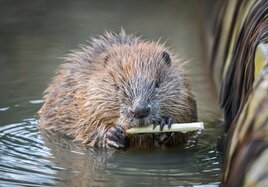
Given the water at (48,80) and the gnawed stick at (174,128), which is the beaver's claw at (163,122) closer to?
the gnawed stick at (174,128)

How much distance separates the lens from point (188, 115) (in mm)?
4660

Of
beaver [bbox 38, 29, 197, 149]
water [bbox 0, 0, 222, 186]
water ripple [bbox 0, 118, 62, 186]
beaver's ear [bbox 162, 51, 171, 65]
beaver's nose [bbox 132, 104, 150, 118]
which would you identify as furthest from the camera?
beaver's ear [bbox 162, 51, 171, 65]

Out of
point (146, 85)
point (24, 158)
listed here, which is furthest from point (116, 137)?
point (24, 158)

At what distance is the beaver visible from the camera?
438 centimetres

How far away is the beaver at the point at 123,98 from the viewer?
438 cm

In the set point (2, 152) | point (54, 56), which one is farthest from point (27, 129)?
point (54, 56)

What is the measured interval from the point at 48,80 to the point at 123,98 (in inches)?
78.9

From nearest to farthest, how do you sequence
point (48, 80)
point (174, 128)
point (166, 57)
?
point (174, 128) < point (166, 57) < point (48, 80)

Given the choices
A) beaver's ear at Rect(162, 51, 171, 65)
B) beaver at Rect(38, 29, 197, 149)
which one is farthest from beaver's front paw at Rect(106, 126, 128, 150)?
beaver's ear at Rect(162, 51, 171, 65)

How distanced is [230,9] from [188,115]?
1701mm

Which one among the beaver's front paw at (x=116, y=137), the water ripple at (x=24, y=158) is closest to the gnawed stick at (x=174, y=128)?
the beaver's front paw at (x=116, y=137)

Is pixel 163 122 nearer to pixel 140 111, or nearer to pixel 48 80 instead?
pixel 140 111

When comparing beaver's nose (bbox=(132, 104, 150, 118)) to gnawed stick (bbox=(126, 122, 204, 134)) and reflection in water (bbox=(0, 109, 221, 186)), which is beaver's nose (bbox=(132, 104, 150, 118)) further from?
reflection in water (bbox=(0, 109, 221, 186))

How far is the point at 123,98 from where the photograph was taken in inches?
174
